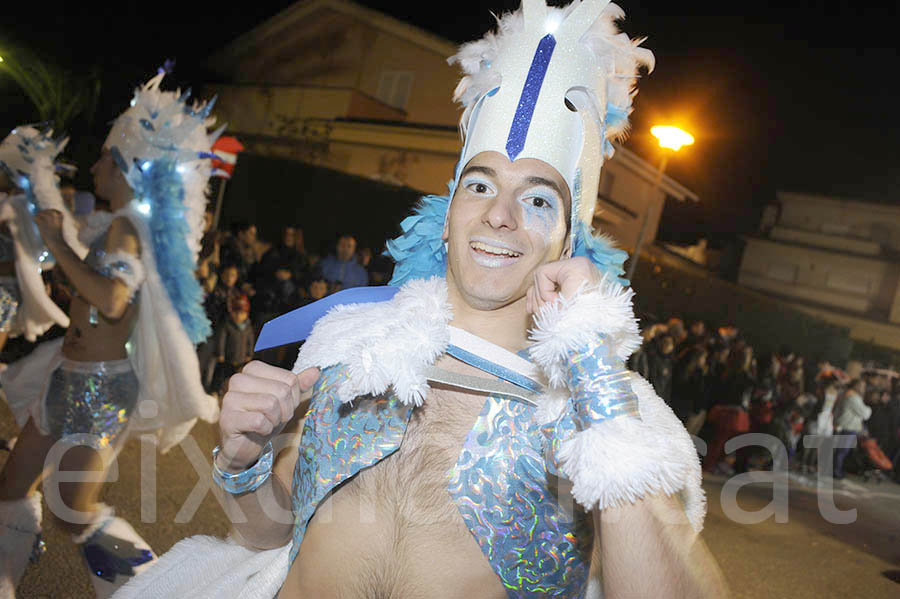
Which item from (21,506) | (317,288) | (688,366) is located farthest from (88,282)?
(688,366)

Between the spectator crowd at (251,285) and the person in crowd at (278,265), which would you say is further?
the person in crowd at (278,265)

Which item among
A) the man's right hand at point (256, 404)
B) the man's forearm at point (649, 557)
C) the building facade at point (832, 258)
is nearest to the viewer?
the man's forearm at point (649, 557)

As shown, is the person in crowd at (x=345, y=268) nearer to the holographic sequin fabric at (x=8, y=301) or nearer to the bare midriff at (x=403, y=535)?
the holographic sequin fabric at (x=8, y=301)

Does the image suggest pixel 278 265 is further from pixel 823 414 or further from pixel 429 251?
pixel 823 414

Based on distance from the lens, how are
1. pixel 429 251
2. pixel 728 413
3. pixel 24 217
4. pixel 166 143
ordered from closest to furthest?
pixel 429 251 → pixel 166 143 → pixel 24 217 → pixel 728 413

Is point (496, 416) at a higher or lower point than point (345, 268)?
lower

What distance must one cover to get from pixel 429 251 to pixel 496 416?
76 centimetres

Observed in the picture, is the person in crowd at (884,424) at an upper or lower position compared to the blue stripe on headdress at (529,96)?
lower

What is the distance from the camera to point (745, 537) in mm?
6426

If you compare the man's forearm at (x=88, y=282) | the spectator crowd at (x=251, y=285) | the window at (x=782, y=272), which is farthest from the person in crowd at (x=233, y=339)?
the window at (x=782, y=272)

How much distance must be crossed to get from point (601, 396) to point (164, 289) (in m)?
2.80

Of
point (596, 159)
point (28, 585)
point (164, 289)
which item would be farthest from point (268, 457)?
point (28, 585)

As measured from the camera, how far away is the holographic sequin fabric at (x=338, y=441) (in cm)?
163

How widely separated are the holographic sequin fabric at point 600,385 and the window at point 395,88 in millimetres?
16963
